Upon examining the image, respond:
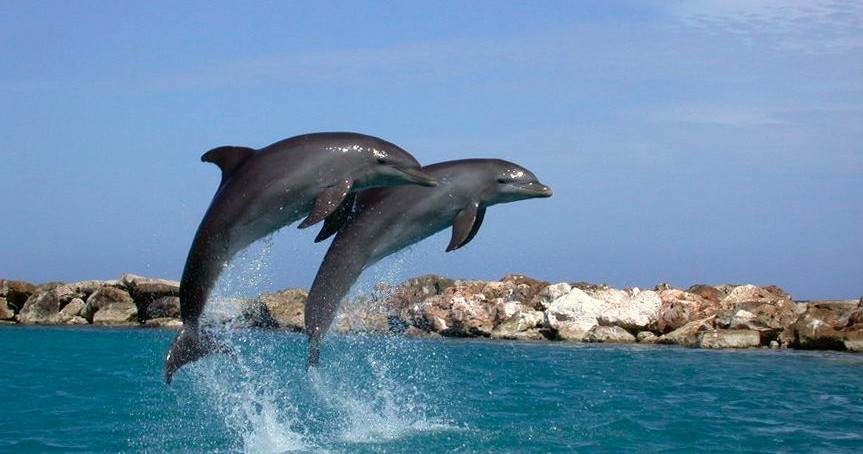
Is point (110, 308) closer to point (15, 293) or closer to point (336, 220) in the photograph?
point (15, 293)

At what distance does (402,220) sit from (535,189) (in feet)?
4.26

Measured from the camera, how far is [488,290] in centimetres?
4103

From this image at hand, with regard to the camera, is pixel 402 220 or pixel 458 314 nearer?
pixel 402 220

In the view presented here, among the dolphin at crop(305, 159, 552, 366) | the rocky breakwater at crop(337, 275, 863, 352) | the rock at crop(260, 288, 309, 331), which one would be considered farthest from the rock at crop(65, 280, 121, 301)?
the dolphin at crop(305, 159, 552, 366)

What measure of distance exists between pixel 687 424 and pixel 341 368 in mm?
12172

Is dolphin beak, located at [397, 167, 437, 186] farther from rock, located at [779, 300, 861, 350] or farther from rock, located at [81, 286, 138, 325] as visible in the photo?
rock, located at [81, 286, 138, 325]

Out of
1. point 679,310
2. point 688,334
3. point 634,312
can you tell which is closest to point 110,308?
point 634,312

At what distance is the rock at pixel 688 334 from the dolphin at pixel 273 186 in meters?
26.2

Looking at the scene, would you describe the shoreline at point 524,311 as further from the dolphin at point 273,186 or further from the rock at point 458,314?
the dolphin at point 273,186

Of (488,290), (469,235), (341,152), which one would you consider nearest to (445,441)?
(469,235)

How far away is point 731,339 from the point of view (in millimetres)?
32969

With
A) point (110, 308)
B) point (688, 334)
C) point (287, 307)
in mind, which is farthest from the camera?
point (110, 308)

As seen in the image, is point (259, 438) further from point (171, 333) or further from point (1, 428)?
point (171, 333)

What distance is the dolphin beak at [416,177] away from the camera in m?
9.27
